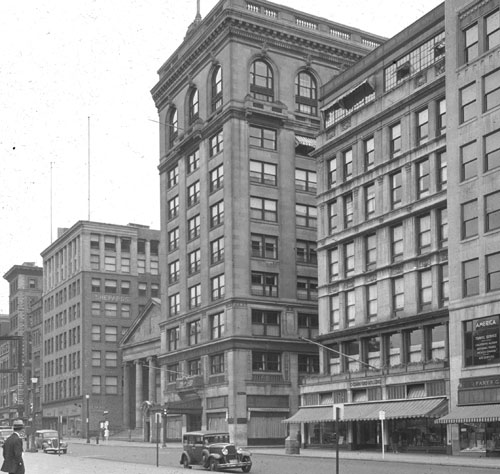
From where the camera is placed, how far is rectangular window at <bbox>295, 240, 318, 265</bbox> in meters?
82.4

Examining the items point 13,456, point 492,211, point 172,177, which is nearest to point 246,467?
point 492,211

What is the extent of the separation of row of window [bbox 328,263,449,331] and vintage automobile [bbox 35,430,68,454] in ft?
69.9

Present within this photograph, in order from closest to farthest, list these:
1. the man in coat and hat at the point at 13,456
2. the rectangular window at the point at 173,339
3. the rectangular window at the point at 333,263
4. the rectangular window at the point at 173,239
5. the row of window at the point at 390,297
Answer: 1. the man in coat and hat at the point at 13,456
2. the row of window at the point at 390,297
3. the rectangular window at the point at 333,263
4. the rectangular window at the point at 173,339
5. the rectangular window at the point at 173,239

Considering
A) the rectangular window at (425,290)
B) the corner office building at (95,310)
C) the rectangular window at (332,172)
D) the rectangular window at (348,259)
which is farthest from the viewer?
the corner office building at (95,310)

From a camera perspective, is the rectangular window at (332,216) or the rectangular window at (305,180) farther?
the rectangular window at (305,180)

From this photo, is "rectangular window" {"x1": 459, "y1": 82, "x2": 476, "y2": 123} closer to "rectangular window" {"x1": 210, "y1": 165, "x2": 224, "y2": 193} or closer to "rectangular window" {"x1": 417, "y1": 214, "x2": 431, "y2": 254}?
"rectangular window" {"x1": 417, "y1": 214, "x2": 431, "y2": 254}

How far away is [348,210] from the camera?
6669 cm

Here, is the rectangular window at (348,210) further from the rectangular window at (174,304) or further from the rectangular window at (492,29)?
the rectangular window at (174,304)

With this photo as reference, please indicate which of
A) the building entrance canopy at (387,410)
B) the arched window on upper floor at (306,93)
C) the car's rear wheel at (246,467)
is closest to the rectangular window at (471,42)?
the building entrance canopy at (387,410)

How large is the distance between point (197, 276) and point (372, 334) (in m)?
27.3

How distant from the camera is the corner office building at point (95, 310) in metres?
124

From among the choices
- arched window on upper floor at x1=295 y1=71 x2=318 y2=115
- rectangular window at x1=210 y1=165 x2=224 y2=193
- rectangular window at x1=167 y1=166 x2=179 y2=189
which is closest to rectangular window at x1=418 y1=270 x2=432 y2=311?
rectangular window at x1=210 y1=165 x2=224 y2=193

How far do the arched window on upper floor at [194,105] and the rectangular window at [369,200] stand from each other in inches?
1072

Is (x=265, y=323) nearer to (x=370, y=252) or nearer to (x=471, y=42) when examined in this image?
(x=370, y=252)
